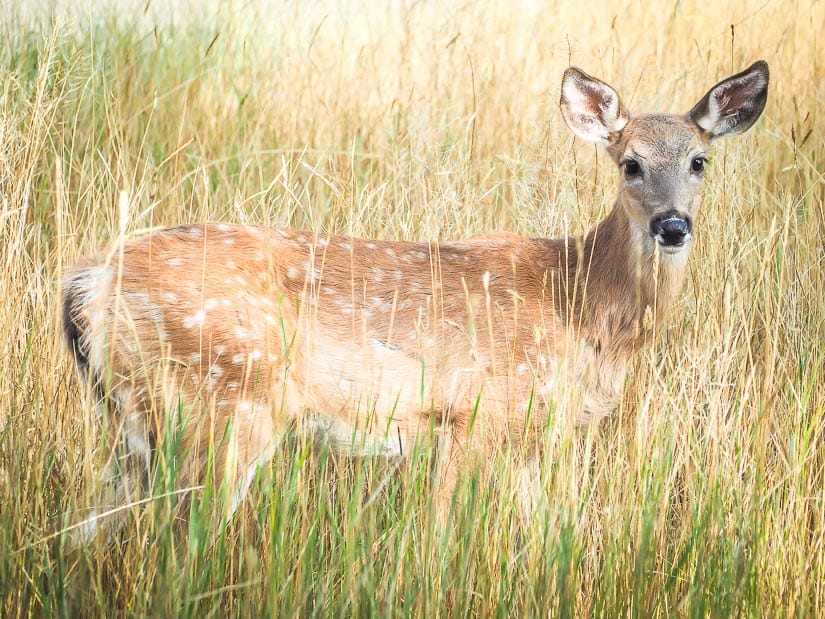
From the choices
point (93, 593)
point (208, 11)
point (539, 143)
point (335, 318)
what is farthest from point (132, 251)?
point (208, 11)

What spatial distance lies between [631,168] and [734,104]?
57 centimetres

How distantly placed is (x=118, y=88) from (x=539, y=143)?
2.33 meters

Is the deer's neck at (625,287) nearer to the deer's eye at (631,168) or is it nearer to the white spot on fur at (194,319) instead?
the deer's eye at (631,168)

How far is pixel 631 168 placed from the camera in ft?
14.4

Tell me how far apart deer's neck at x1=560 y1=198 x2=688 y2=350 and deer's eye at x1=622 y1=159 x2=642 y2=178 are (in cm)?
13

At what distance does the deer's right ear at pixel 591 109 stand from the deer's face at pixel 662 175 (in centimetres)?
Answer: 13

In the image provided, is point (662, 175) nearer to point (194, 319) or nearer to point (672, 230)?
point (672, 230)

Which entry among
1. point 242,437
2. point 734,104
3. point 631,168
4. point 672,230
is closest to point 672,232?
point 672,230

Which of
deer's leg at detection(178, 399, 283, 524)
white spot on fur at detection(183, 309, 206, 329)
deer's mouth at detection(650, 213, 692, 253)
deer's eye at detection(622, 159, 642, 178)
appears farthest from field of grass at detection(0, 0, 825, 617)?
deer's eye at detection(622, 159, 642, 178)

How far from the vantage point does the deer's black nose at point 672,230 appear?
4.02 metres

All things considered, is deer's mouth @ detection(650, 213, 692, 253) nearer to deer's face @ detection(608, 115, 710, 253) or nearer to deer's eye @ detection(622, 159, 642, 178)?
deer's face @ detection(608, 115, 710, 253)

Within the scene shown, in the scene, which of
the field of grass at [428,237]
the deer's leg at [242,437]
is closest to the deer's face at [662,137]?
the field of grass at [428,237]

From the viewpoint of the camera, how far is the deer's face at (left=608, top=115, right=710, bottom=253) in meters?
4.12

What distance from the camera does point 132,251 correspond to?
3.87m
